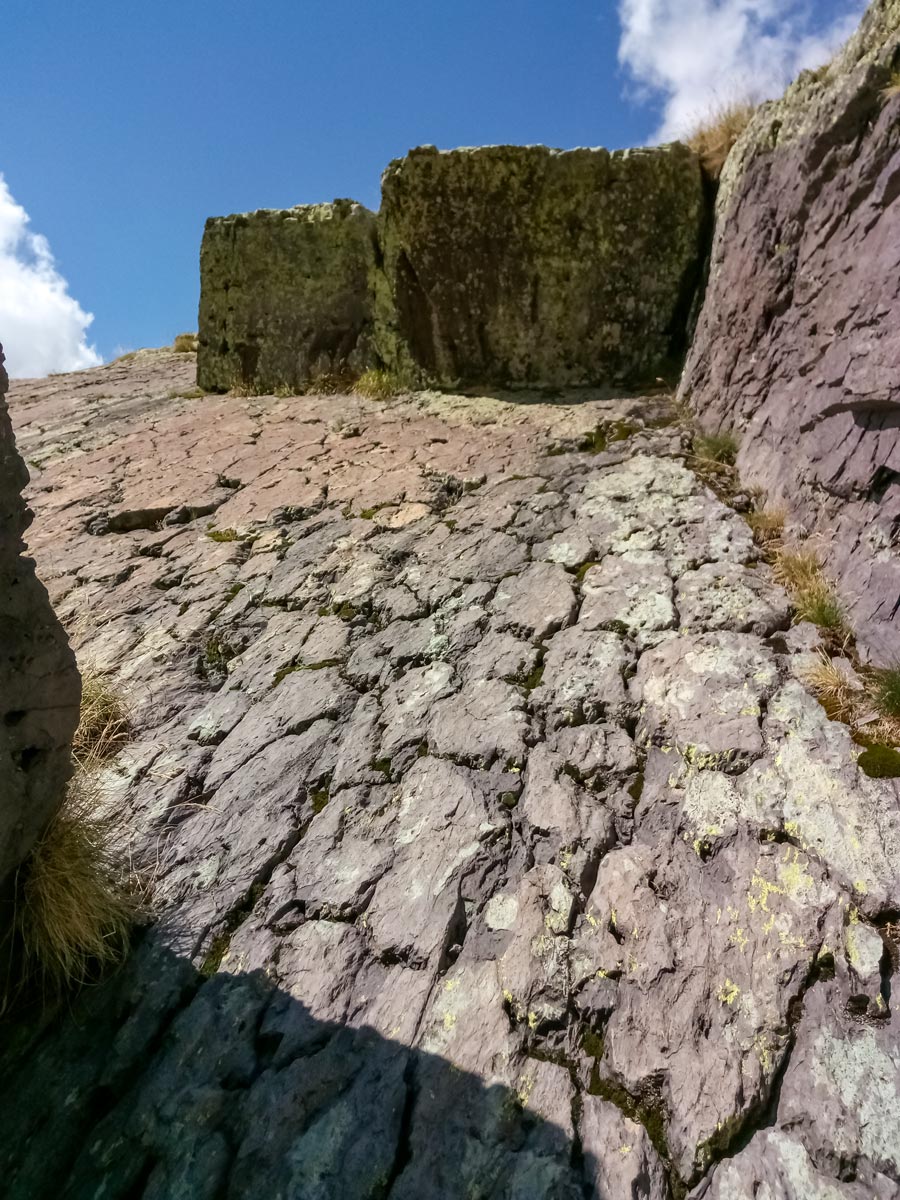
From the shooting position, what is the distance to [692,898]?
8.05 ft

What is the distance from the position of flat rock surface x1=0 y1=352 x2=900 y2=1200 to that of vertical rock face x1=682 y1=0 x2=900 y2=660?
46 centimetres

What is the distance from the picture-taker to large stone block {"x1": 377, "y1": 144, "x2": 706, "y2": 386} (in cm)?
620

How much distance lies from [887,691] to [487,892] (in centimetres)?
167

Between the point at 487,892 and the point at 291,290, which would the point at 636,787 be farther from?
the point at 291,290

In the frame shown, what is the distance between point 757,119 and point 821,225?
1.66 metres

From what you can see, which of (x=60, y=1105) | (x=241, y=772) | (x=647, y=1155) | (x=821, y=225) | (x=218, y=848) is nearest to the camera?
(x=647, y=1155)

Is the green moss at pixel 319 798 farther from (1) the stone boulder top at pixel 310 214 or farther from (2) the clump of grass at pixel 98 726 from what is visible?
(1) the stone boulder top at pixel 310 214

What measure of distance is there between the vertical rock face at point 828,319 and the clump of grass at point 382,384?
273 cm

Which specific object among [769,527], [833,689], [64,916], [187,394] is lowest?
[64,916]

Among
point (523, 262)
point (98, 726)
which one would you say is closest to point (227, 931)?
point (98, 726)

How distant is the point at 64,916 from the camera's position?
8.59 feet

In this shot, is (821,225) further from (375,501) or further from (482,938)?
(482,938)

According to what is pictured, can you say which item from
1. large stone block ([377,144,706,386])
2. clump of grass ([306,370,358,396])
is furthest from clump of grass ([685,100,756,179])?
clump of grass ([306,370,358,396])

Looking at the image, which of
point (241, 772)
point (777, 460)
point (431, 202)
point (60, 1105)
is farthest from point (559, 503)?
point (60, 1105)
